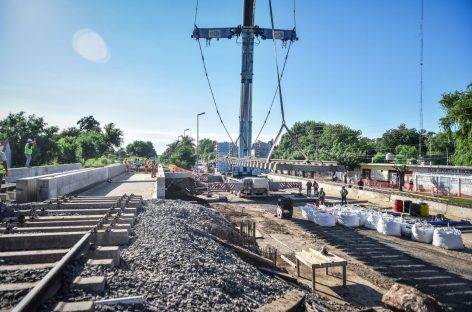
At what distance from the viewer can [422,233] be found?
14430 mm

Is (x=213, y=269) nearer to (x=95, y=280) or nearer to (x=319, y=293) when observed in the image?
Result: (x=95, y=280)

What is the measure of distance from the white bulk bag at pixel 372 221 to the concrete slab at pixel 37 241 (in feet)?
47.6

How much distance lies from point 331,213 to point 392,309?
478 inches

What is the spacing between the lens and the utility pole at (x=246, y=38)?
3347 cm

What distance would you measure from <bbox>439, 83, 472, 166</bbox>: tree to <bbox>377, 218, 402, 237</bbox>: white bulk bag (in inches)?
782

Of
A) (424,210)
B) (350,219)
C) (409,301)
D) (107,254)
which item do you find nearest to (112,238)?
(107,254)

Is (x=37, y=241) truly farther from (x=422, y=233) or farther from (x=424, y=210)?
(x=424, y=210)

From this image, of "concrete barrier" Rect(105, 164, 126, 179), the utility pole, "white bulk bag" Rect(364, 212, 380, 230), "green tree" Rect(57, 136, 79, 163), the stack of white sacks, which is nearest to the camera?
the stack of white sacks

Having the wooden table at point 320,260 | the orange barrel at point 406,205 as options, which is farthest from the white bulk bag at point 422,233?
the orange barrel at point 406,205

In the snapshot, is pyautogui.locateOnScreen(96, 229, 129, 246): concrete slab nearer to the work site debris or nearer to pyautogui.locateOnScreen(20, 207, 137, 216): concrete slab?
pyautogui.locateOnScreen(20, 207, 137, 216): concrete slab

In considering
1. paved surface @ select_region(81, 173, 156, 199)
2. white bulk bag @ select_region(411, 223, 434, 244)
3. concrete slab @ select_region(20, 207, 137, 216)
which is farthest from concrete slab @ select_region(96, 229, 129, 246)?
white bulk bag @ select_region(411, 223, 434, 244)

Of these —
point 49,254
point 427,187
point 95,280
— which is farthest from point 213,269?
point 427,187

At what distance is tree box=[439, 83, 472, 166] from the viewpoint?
30.1 metres

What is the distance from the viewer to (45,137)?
27984mm
